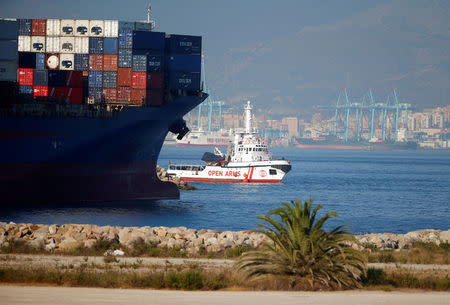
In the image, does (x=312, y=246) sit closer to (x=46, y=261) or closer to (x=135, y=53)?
(x=46, y=261)

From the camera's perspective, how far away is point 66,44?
4288cm

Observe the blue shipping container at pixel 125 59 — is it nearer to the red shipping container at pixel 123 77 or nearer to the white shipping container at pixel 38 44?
the red shipping container at pixel 123 77

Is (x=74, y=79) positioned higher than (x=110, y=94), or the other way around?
(x=74, y=79)

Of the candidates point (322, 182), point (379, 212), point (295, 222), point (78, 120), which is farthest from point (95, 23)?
point (322, 182)

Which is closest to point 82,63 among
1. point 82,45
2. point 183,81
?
point 82,45

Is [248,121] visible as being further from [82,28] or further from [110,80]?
[110,80]

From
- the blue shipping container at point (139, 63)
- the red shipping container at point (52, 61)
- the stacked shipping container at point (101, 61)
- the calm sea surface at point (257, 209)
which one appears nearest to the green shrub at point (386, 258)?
the calm sea surface at point (257, 209)

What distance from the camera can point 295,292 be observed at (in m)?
13.9

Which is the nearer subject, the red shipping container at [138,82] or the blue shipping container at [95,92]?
the blue shipping container at [95,92]

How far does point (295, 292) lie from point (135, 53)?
99.3 feet

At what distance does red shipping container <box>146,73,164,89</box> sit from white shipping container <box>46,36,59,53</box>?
6.13m

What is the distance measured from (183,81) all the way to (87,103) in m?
6.27

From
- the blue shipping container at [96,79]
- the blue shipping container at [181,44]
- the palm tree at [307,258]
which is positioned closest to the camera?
the palm tree at [307,258]

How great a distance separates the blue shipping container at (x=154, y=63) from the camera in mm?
41875
